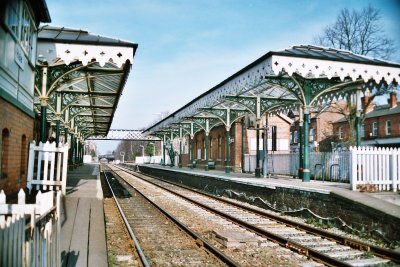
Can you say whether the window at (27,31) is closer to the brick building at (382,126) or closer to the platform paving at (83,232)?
the platform paving at (83,232)

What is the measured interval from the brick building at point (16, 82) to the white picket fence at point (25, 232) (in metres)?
4.11

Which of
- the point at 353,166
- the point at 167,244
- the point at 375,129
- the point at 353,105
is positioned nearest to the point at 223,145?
the point at 353,105

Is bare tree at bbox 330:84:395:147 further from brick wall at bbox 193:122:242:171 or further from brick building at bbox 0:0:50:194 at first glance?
brick building at bbox 0:0:50:194

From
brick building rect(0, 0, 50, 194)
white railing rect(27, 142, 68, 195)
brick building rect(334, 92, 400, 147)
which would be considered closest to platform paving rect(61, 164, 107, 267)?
white railing rect(27, 142, 68, 195)

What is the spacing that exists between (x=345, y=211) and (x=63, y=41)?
27.9 ft

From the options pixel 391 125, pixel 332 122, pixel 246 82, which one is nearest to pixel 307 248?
pixel 246 82

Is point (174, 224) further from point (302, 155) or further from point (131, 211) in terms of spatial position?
point (302, 155)

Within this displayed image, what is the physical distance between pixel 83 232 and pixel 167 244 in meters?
1.92

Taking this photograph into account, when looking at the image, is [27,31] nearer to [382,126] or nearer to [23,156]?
[23,156]

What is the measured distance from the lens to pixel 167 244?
26.4 feet

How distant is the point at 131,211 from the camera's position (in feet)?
42.9

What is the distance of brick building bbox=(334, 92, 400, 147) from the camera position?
37625mm

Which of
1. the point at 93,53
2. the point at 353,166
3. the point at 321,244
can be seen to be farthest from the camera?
the point at 353,166

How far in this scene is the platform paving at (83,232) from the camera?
18.7ft
